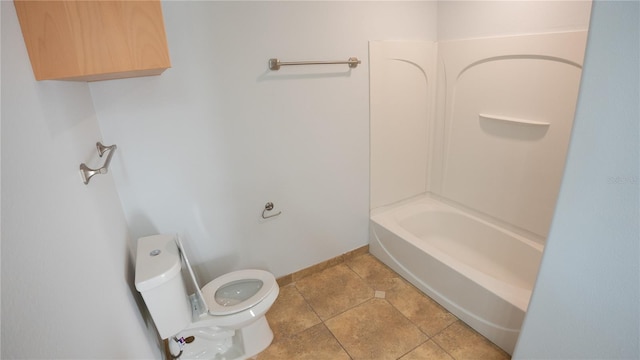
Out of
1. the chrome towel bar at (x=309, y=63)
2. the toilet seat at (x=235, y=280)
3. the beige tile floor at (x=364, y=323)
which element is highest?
the chrome towel bar at (x=309, y=63)

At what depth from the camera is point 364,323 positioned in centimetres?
196

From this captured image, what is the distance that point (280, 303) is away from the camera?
216 cm

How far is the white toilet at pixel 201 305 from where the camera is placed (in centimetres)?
133

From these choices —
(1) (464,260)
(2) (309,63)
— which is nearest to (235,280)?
(2) (309,63)

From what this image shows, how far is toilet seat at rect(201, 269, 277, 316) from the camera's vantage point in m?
1.62

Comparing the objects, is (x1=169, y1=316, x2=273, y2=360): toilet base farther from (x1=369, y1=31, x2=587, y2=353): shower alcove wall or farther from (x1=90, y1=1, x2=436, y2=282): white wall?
(x1=369, y1=31, x2=587, y2=353): shower alcove wall

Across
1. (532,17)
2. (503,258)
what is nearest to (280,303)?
(503,258)

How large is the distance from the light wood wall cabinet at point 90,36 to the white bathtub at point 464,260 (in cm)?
187

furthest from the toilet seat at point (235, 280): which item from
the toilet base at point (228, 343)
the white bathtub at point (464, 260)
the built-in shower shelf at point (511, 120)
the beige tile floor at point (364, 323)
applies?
the built-in shower shelf at point (511, 120)

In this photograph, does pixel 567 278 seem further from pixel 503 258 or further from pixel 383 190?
pixel 383 190

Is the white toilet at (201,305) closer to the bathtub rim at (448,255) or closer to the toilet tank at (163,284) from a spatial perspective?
the toilet tank at (163,284)

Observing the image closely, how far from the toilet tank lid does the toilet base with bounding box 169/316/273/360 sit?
518 millimetres

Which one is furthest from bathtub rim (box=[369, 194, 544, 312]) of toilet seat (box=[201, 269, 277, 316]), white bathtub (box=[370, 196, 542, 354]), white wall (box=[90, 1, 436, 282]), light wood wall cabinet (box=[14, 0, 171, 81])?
light wood wall cabinet (box=[14, 0, 171, 81])

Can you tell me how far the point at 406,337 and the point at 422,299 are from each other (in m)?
0.36
